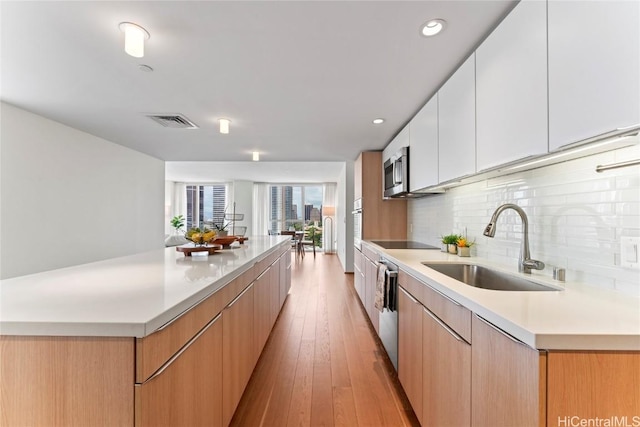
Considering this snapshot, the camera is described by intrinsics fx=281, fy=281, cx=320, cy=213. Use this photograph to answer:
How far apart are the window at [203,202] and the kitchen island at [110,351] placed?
9802mm

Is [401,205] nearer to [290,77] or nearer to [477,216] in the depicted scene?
[477,216]

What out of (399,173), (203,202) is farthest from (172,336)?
(203,202)

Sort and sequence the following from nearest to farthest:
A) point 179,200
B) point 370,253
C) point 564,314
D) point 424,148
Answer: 1. point 564,314
2. point 424,148
3. point 370,253
4. point 179,200

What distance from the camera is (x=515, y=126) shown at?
127 centimetres

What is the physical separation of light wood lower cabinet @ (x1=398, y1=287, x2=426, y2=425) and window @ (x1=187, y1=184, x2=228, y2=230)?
9.81m

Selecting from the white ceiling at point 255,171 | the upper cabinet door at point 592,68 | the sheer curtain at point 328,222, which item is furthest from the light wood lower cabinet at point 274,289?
the sheer curtain at point 328,222

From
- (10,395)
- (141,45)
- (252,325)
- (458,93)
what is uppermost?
(141,45)

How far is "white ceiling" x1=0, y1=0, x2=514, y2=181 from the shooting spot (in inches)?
57.8

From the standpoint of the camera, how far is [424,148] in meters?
2.44

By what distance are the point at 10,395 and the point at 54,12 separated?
180cm

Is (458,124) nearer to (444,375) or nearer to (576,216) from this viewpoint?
(576,216)

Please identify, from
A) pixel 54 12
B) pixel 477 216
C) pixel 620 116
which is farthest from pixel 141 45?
pixel 477 216

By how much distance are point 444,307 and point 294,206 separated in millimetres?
9522

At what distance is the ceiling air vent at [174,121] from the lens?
3.04m
